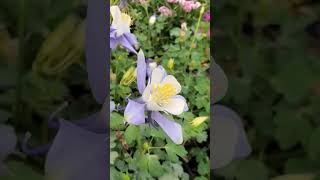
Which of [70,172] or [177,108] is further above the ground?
[177,108]

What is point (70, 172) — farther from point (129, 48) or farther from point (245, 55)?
point (245, 55)

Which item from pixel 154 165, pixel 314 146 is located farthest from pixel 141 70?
pixel 314 146

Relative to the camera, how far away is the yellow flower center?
4.30 feet

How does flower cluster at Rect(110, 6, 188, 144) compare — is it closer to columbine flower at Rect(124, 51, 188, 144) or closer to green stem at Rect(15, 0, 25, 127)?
columbine flower at Rect(124, 51, 188, 144)

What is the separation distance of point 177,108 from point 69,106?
296 mm

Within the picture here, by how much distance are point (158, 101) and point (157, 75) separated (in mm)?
73

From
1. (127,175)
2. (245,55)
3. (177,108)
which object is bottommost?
(127,175)

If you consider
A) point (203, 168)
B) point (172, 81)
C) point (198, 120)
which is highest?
point (172, 81)

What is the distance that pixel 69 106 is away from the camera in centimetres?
133

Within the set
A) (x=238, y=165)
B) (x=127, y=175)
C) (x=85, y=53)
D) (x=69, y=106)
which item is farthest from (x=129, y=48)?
(x=238, y=165)

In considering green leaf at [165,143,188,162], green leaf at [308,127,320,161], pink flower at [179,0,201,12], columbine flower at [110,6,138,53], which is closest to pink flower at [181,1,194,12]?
pink flower at [179,0,201,12]

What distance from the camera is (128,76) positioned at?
1.30 meters

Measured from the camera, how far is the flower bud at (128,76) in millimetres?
1302

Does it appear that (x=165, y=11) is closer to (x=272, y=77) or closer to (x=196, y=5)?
(x=196, y=5)
